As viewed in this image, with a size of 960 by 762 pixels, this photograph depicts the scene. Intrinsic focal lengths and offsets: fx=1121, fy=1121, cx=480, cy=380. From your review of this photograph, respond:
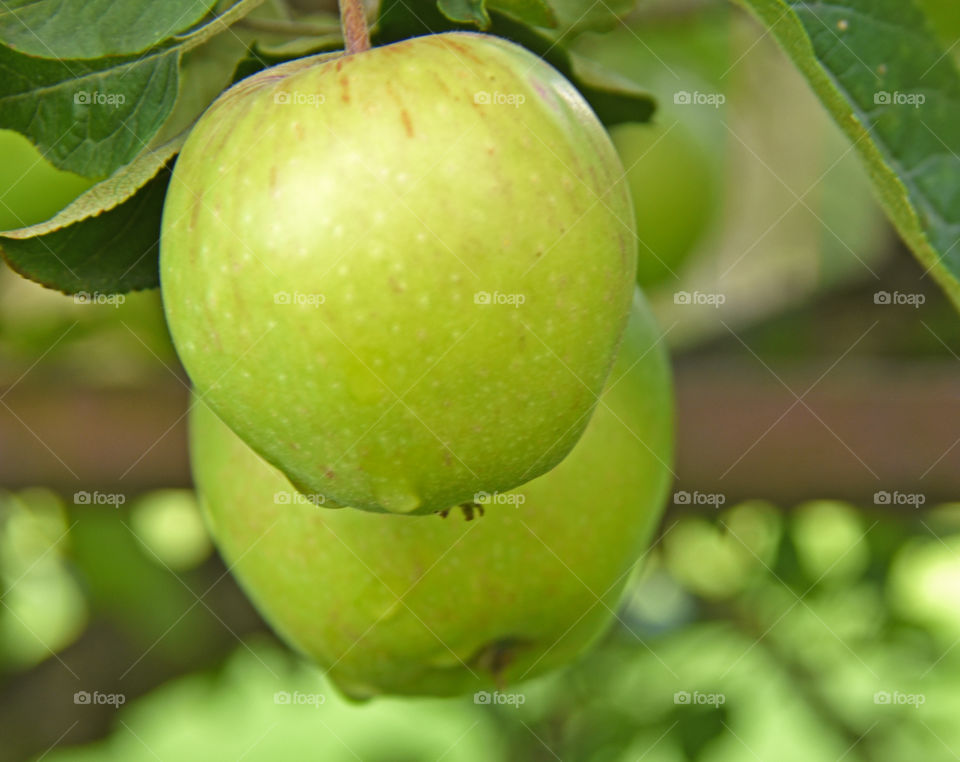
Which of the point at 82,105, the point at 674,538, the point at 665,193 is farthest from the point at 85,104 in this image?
the point at 674,538

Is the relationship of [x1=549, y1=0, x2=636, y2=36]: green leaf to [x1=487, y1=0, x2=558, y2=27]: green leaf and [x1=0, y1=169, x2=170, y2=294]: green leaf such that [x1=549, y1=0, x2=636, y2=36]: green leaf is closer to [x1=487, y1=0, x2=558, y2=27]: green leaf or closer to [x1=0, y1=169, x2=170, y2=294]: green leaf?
[x1=487, y1=0, x2=558, y2=27]: green leaf

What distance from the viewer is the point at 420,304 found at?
454 millimetres

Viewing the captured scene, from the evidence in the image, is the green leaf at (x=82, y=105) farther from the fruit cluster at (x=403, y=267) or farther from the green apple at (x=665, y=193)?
the green apple at (x=665, y=193)

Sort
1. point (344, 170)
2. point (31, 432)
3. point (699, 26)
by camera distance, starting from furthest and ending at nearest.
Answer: point (699, 26) < point (31, 432) < point (344, 170)

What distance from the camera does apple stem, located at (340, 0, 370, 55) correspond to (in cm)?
49

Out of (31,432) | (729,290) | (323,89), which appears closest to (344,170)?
(323,89)

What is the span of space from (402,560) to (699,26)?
1.17 meters

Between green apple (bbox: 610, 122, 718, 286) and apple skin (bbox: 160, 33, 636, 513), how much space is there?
2.27 feet

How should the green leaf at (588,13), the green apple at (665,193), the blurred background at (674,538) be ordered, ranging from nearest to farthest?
1. the green leaf at (588,13)
2. the blurred background at (674,538)
3. the green apple at (665,193)

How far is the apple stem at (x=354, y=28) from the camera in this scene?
1.62 feet

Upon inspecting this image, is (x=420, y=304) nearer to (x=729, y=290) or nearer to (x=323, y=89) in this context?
(x=323, y=89)

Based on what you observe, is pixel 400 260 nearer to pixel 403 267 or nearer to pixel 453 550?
pixel 403 267

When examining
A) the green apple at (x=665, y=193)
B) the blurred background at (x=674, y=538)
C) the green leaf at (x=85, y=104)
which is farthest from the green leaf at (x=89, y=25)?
the green apple at (x=665, y=193)

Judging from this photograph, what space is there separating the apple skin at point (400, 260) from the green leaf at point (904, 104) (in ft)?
0.49
